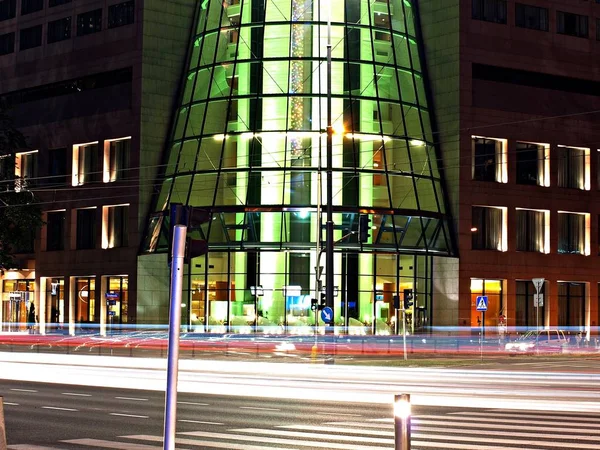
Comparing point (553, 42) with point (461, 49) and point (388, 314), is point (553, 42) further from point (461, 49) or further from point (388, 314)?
point (388, 314)

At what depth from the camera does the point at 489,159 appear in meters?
69.2

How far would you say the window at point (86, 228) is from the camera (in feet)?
237

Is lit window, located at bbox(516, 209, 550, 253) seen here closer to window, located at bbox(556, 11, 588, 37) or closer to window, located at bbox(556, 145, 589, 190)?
window, located at bbox(556, 145, 589, 190)

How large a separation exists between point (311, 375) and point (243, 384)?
12.3 ft

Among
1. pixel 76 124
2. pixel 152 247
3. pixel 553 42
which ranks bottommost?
pixel 152 247

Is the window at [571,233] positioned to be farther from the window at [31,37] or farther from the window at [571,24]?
the window at [31,37]

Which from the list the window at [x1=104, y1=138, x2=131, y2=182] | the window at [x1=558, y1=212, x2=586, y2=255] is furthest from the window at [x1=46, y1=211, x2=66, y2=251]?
the window at [x1=558, y1=212, x2=586, y2=255]

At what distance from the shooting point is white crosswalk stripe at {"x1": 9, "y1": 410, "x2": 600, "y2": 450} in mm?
16406

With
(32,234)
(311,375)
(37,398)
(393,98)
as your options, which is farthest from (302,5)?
(37,398)

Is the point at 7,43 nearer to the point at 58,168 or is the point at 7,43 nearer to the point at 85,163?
the point at 58,168

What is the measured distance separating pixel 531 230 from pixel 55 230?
99.0 ft

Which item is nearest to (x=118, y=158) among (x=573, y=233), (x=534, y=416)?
(x=573, y=233)

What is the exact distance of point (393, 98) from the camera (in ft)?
222

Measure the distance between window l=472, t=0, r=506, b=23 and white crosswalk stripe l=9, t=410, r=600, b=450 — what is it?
51.9 metres
